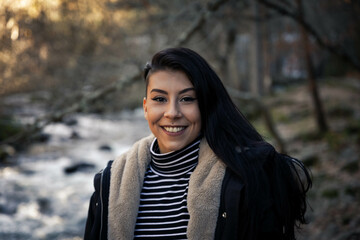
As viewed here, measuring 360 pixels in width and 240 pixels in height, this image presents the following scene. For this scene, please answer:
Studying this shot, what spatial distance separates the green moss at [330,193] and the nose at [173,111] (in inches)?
199

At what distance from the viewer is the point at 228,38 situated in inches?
496

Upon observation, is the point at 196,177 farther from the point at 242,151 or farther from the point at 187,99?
the point at 187,99

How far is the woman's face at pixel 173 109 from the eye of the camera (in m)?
1.96

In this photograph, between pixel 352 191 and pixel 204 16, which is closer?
pixel 204 16

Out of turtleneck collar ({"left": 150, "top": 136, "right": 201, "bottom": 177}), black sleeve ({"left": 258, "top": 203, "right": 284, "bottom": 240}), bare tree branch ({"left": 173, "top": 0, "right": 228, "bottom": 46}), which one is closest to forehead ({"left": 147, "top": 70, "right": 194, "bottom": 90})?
turtleneck collar ({"left": 150, "top": 136, "right": 201, "bottom": 177})

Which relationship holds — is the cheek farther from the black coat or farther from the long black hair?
the black coat

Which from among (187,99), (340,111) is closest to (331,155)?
(340,111)

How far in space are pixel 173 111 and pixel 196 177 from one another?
0.39 meters

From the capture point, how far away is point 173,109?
76.5 inches

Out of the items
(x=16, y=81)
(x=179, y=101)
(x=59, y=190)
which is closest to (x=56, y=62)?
(x=16, y=81)

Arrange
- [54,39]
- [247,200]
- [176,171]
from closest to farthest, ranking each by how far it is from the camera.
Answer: [247,200]
[176,171]
[54,39]

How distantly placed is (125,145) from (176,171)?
1213 cm

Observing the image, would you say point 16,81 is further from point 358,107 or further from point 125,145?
point 358,107

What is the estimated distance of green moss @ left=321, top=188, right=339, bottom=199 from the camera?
237 inches
